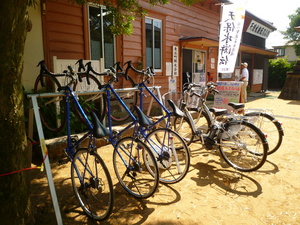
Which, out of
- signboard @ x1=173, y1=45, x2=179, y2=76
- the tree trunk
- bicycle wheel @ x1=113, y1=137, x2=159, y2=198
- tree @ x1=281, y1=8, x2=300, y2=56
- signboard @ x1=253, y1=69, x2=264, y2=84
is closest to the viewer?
the tree trunk

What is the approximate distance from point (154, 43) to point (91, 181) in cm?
737

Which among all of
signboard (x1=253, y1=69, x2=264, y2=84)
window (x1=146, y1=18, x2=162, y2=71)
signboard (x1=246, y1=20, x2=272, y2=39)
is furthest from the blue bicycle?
signboard (x1=246, y1=20, x2=272, y2=39)

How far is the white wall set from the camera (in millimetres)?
5691

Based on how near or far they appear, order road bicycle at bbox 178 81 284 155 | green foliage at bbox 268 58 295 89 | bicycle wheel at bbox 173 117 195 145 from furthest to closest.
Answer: green foliage at bbox 268 58 295 89, bicycle wheel at bbox 173 117 195 145, road bicycle at bbox 178 81 284 155

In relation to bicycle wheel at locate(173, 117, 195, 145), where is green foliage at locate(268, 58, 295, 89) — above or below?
above

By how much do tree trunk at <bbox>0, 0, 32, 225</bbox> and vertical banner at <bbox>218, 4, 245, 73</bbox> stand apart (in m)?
5.48

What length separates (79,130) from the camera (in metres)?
5.61

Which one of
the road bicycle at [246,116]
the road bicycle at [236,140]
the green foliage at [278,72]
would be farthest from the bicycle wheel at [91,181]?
the green foliage at [278,72]

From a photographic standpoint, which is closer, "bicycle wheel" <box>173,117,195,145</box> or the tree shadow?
the tree shadow

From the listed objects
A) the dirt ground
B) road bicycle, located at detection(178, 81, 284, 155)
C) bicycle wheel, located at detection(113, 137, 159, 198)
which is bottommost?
the dirt ground

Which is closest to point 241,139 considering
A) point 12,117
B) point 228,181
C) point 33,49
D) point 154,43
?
point 228,181

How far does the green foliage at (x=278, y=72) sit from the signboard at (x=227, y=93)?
71.0 ft

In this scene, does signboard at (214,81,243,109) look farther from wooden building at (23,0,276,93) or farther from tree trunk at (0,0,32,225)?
tree trunk at (0,0,32,225)

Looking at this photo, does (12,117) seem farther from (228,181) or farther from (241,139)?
(241,139)
